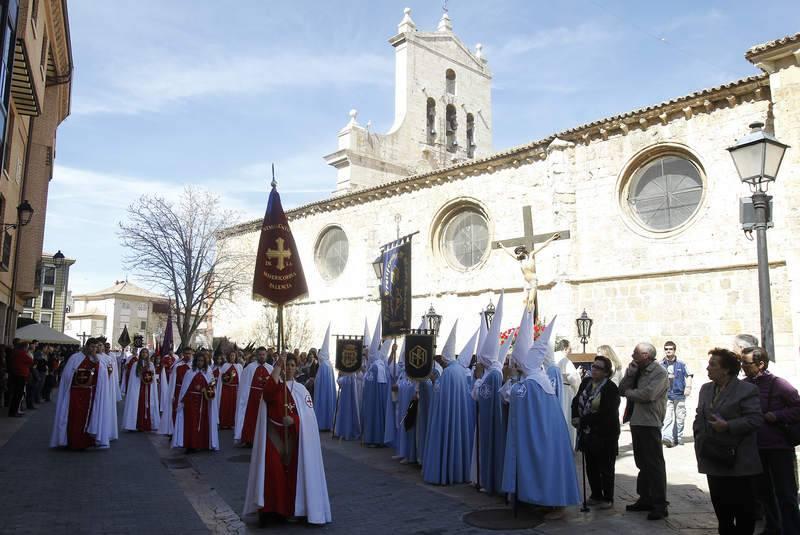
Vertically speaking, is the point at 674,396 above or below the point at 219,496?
above

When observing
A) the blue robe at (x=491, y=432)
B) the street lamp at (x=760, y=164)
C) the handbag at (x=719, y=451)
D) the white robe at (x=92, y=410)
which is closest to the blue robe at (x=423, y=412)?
the blue robe at (x=491, y=432)

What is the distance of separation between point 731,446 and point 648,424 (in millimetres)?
1757

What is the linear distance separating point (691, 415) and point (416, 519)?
1032 centimetres

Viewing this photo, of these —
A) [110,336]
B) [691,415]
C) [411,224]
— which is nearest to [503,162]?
[411,224]

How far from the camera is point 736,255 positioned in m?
15.8

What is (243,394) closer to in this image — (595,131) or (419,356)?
(419,356)

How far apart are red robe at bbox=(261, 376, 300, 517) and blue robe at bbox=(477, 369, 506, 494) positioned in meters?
2.57

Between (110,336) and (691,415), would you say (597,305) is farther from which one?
(110,336)

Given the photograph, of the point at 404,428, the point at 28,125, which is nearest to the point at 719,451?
the point at 404,428

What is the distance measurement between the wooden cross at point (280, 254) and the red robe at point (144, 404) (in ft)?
27.8

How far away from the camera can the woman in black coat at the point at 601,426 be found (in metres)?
6.88

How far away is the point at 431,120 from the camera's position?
110ft

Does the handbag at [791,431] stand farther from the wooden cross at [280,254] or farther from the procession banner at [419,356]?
the wooden cross at [280,254]

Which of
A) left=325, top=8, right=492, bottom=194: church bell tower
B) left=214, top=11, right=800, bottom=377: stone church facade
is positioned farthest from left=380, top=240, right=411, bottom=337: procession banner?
left=325, top=8, right=492, bottom=194: church bell tower
